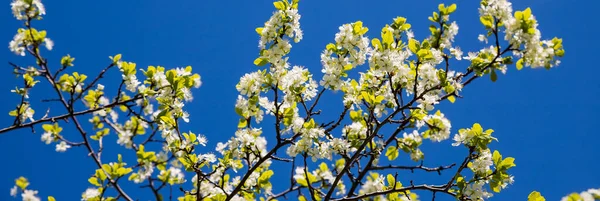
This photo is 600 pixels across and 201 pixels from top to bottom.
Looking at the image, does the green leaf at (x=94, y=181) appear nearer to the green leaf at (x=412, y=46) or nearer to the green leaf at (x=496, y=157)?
the green leaf at (x=412, y=46)

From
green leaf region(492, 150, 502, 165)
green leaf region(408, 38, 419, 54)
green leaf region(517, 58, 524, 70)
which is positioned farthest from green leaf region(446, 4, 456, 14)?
green leaf region(492, 150, 502, 165)

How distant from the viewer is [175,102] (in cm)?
435

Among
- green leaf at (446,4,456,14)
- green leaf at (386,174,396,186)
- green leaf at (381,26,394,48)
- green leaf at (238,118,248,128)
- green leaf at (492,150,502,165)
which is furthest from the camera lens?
green leaf at (386,174,396,186)

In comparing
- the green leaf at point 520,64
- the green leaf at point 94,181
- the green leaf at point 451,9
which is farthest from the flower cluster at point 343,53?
the green leaf at point 94,181

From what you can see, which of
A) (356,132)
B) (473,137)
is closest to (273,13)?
(356,132)

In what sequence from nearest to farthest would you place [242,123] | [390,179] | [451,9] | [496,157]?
[496,157] → [451,9] → [242,123] → [390,179]

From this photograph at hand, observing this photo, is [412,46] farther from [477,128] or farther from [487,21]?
[477,128]

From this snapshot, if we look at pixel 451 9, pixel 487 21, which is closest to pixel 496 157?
pixel 487 21

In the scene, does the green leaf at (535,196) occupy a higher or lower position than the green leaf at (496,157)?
lower

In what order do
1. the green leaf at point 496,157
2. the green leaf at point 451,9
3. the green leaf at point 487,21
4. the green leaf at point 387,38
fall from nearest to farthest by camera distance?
the green leaf at point 487,21 < the green leaf at point 387,38 < the green leaf at point 496,157 < the green leaf at point 451,9

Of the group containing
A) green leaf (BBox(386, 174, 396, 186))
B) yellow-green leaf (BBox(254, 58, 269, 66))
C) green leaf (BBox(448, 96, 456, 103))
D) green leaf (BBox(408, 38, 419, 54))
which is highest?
yellow-green leaf (BBox(254, 58, 269, 66))

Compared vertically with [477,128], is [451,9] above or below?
above

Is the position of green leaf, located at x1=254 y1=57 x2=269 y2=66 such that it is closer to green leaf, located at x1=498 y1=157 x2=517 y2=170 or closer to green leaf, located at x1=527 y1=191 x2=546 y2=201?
green leaf, located at x1=498 y1=157 x2=517 y2=170

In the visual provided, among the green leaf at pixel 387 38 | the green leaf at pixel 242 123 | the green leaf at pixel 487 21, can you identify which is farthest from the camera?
the green leaf at pixel 242 123
